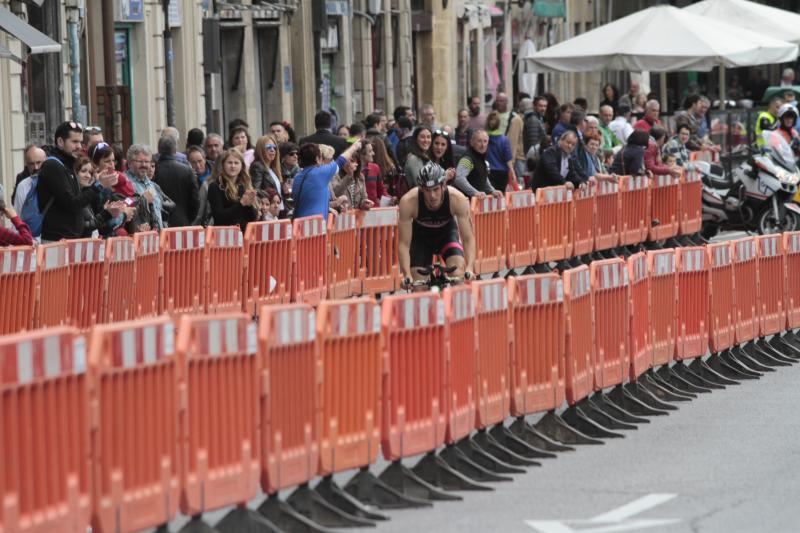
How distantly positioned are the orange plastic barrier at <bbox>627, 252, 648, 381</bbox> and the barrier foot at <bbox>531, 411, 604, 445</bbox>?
145 centimetres

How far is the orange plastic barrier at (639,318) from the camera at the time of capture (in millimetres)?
14681

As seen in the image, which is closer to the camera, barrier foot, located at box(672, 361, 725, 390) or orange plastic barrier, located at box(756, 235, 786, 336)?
barrier foot, located at box(672, 361, 725, 390)

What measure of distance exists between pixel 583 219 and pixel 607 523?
1503 cm

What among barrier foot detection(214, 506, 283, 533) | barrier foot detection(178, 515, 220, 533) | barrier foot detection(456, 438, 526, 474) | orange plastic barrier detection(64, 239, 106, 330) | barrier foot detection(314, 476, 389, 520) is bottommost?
barrier foot detection(456, 438, 526, 474)

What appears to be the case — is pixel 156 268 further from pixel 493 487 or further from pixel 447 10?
pixel 447 10

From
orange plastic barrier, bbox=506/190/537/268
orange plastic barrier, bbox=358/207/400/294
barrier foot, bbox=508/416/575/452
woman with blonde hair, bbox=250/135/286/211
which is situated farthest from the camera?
orange plastic barrier, bbox=506/190/537/268

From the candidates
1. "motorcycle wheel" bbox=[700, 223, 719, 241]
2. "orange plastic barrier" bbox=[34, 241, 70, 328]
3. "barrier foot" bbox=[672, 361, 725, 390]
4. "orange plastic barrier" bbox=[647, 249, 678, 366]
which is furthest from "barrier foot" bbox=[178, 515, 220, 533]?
"motorcycle wheel" bbox=[700, 223, 719, 241]

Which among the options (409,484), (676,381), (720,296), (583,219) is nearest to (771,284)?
(720,296)

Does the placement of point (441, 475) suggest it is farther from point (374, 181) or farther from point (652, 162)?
point (652, 162)

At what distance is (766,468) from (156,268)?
7.45m

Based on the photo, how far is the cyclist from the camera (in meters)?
15.5

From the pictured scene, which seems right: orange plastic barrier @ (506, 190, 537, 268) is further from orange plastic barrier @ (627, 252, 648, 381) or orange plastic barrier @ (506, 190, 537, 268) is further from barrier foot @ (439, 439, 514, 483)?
barrier foot @ (439, 439, 514, 483)

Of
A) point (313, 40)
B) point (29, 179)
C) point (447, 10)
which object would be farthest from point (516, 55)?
point (29, 179)

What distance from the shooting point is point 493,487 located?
37.8ft
